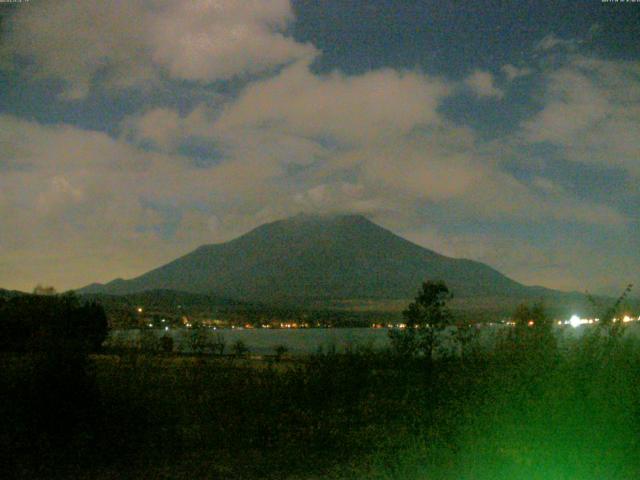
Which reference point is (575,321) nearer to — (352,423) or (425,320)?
(352,423)

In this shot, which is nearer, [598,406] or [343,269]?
[598,406]

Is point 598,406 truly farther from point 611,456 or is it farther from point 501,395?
point 501,395

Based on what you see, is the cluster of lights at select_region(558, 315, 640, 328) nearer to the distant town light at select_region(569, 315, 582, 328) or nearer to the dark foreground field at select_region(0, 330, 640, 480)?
the distant town light at select_region(569, 315, 582, 328)

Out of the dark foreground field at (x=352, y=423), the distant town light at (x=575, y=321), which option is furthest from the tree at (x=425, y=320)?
the distant town light at (x=575, y=321)

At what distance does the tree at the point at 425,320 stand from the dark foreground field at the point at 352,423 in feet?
15.8

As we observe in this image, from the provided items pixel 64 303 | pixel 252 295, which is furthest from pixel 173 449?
pixel 252 295

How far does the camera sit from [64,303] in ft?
38.1

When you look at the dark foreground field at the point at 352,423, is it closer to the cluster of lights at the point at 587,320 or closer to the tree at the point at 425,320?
the cluster of lights at the point at 587,320

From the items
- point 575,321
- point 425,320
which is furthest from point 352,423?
point 425,320

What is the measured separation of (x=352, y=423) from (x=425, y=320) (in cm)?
804

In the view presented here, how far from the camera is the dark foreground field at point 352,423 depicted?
7.37 meters

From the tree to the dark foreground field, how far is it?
483 centimetres

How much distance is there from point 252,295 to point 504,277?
6308 cm

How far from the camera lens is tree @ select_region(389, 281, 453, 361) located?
59.4 feet
